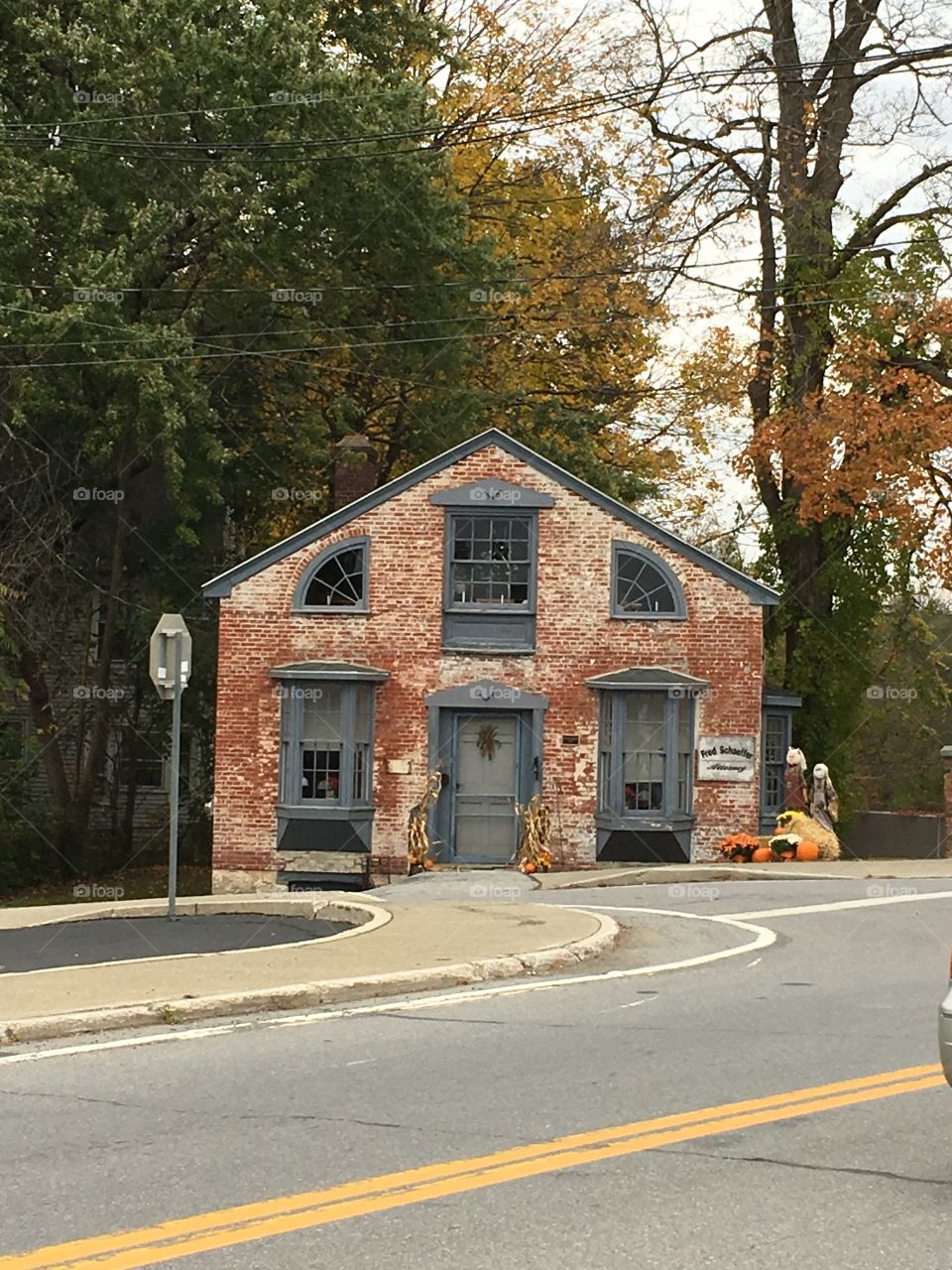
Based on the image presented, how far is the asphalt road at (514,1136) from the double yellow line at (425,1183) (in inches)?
0.7

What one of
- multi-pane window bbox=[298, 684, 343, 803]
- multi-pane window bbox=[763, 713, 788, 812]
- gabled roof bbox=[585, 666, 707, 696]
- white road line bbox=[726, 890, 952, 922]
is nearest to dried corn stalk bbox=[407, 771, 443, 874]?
multi-pane window bbox=[298, 684, 343, 803]

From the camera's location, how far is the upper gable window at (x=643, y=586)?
27.3m

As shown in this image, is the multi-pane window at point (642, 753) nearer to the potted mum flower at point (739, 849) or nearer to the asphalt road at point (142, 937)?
the potted mum flower at point (739, 849)

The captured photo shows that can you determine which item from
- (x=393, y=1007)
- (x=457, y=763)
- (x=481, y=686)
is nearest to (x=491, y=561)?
(x=481, y=686)

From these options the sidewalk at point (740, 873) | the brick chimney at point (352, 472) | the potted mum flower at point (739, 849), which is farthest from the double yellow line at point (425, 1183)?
the brick chimney at point (352, 472)

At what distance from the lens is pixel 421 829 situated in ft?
87.6

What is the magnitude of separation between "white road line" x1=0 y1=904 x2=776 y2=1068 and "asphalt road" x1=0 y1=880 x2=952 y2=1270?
63 millimetres

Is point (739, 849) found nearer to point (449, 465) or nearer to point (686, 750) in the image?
point (686, 750)

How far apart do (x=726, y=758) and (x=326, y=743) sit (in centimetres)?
603

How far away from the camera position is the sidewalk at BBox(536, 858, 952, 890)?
23422 mm

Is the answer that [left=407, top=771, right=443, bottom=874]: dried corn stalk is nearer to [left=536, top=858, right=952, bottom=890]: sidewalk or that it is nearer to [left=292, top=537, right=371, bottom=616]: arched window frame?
[left=536, top=858, right=952, bottom=890]: sidewalk

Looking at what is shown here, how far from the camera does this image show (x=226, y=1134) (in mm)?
7918

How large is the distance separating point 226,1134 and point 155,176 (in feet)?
84.1

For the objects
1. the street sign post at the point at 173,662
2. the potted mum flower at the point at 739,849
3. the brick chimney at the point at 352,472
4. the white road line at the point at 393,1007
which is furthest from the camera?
the brick chimney at the point at 352,472
